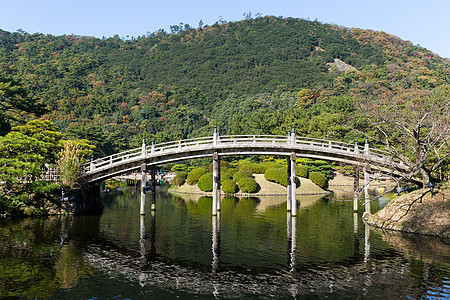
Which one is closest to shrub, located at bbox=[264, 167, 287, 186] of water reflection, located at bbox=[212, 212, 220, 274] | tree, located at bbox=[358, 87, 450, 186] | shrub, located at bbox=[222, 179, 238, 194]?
shrub, located at bbox=[222, 179, 238, 194]

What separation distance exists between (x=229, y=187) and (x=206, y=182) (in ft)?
14.2

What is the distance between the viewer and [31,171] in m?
32.7

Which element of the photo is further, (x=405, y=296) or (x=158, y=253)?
(x=158, y=253)

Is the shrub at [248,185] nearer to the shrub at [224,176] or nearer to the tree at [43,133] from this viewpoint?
the shrub at [224,176]

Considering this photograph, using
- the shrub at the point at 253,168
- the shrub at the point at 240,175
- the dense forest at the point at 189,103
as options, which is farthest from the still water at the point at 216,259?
the shrub at the point at 253,168

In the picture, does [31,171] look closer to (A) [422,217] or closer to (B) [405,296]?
(B) [405,296]

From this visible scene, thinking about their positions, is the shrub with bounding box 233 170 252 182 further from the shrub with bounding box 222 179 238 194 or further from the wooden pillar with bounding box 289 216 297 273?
the wooden pillar with bounding box 289 216 297 273

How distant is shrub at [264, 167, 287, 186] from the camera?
58.7 meters

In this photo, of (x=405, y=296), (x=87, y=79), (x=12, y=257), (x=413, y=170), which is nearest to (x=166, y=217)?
(x=12, y=257)

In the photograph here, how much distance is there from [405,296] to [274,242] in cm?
1091

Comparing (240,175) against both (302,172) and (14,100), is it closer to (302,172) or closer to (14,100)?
(302,172)

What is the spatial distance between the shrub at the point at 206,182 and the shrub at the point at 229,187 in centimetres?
260

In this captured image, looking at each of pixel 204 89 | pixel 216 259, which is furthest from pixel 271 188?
pixel 204 89

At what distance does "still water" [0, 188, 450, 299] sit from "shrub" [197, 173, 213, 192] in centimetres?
2278
